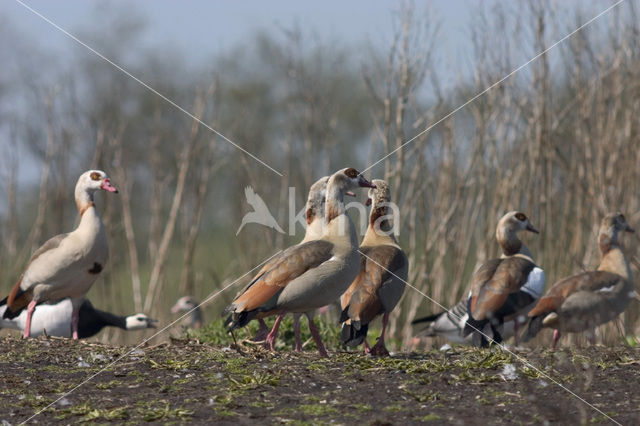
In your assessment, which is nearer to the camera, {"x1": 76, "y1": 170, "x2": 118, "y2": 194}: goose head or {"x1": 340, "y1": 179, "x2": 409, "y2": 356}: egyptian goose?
{"x1": 340, "y1": 179, "x2": 409, "y2": 356}: egyptian goose

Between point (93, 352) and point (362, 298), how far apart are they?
6.56 feet

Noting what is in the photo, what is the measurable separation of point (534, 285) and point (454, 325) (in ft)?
4.08

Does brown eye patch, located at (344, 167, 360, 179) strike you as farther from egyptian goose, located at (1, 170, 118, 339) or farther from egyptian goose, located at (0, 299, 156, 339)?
egyptian goose, located at (0, 299, 156, 339)

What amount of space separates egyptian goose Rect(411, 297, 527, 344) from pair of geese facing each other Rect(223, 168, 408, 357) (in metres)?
1.99

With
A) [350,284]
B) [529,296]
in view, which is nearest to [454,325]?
[529,296]

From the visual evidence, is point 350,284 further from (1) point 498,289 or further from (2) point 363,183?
(1) point 498,289

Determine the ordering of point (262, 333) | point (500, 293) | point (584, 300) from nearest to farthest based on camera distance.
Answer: point (262, 333), point (500, 293), point (584, 300)

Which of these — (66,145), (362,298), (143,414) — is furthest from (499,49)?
(143,414)

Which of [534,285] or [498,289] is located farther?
[534,285]

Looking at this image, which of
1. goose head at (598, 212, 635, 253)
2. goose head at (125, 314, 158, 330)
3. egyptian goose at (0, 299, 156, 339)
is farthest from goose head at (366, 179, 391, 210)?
goose head at (125, 314, 158, 330)

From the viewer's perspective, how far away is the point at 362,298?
5.95m

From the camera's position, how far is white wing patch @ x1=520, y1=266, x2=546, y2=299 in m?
7.48

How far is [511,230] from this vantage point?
844 centimetres

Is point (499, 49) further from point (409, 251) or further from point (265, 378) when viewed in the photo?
point (265, 378)
